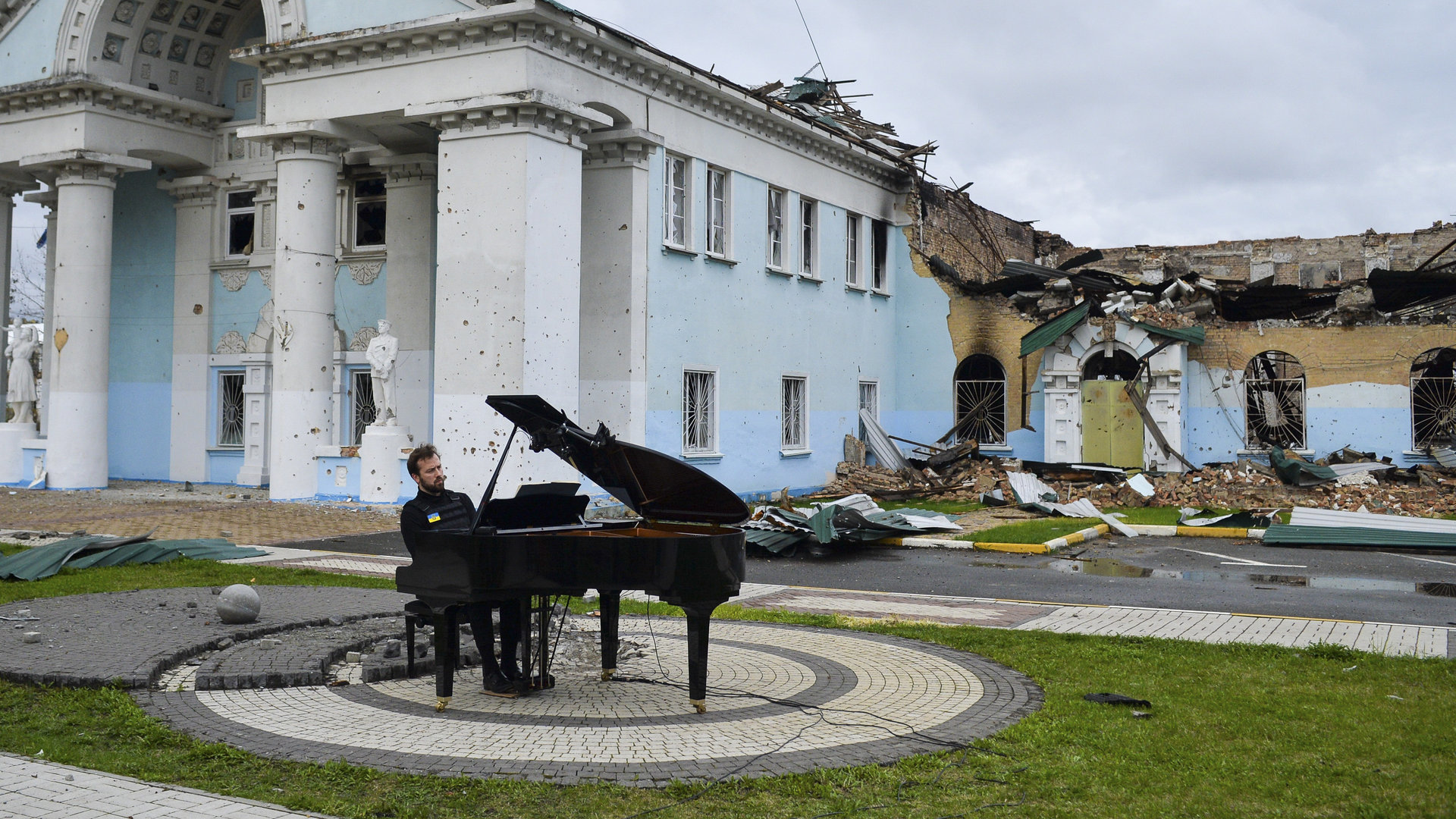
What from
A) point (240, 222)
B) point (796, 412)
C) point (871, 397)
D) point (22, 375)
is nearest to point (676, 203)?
point (796, 412)

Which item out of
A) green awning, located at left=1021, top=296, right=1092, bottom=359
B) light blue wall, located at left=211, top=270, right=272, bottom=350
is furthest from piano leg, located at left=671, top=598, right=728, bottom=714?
light blue wall, located at left=211, top=270, right=272, bottom=350

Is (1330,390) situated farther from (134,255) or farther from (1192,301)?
(134,255)

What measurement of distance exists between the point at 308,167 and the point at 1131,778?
1918 cm

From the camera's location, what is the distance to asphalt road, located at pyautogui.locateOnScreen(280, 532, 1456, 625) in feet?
37.1

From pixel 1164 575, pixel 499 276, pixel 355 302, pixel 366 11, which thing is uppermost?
pixel 366 11

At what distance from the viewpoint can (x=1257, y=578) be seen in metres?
13.4

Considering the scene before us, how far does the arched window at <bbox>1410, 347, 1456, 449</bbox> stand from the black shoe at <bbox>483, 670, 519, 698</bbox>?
75.0 feet

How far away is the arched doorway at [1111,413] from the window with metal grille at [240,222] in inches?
743

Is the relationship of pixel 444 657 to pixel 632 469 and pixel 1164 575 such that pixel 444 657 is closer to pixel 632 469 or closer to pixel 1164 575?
pixel 632 469

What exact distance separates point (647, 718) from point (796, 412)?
19237mm

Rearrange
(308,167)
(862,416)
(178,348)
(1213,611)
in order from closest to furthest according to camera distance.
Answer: (1213,611), (308,167), (178,348), (862,416)

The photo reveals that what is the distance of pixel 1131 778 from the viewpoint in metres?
5.27

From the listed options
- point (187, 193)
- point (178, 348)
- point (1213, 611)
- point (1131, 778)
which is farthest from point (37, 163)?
point (1131, 778)

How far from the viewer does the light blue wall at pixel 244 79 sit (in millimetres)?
25828
